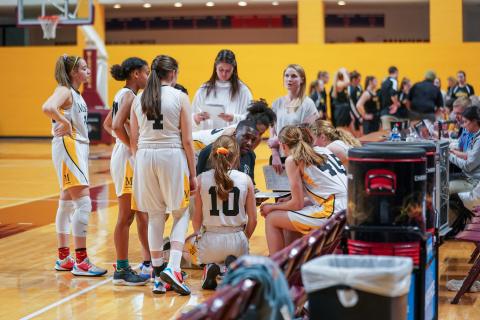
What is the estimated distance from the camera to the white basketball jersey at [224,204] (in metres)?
6.17

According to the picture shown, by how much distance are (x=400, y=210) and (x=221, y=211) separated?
2512 mm

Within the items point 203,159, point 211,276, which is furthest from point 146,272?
point 203,159

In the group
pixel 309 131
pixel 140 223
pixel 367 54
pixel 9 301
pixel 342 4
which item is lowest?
pixel 9 301

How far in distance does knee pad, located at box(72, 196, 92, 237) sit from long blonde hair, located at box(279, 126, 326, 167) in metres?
1.75

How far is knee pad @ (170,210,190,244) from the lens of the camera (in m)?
5.94

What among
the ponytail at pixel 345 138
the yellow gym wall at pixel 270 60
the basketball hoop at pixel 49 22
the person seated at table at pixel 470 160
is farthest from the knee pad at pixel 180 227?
the yellow gym wall at pixel 270 60

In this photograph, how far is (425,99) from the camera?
16453 millimetres

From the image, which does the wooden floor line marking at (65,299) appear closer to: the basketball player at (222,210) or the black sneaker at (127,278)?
the black sneaker at (127,278)

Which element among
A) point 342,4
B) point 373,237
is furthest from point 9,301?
point 342,4

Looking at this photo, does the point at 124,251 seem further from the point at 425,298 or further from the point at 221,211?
the point at 425,298

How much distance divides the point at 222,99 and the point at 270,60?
1769 cm

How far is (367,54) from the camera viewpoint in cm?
2431

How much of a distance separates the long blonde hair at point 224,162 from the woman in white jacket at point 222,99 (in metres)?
1.06

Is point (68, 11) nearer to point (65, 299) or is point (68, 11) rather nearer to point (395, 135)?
point (395, 135)
